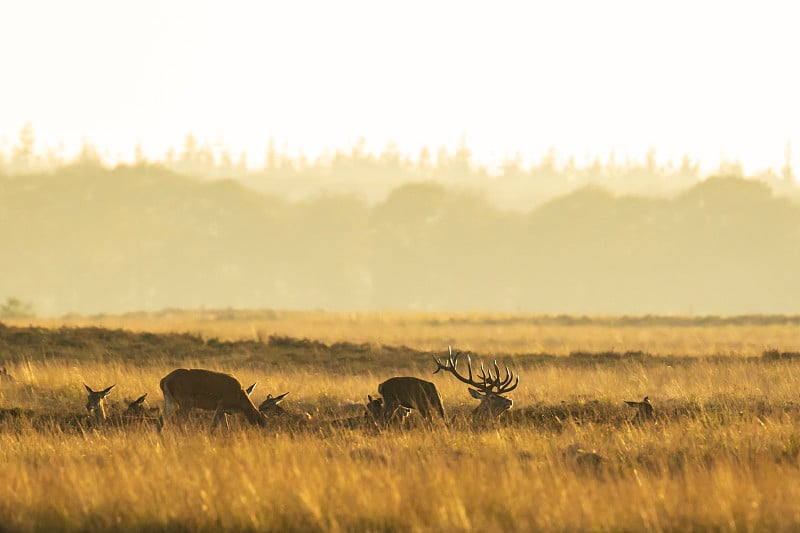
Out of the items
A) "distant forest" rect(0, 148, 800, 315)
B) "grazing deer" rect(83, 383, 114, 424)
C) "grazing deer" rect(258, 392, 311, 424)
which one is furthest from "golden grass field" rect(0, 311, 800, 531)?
"distant forest" rect(0, 148, 800, 315)

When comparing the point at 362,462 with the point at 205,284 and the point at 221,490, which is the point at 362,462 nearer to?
the point at 221,490

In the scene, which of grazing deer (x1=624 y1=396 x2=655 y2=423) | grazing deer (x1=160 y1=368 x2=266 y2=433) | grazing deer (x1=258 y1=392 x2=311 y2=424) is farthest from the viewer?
grazing deer (x1=624 y1=396 x2=655 y2=423)

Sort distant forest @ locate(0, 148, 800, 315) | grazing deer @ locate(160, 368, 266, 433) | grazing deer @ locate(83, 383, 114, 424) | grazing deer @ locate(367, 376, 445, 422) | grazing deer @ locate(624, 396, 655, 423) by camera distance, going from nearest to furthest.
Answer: grazing deer @ locate(160, 368, 266, 433)
grazing deer @ locate(83, 383, 114, 424)
grazing deer @ locate(367, 376, 445, 422)
grazing deer @ locate(624, 396, 655, 423)
distant forest @ locate(0, 148, 800, 315)

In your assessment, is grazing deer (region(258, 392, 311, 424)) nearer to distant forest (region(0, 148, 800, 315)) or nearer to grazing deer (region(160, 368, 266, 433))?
grazing deer (region(160, 368, 266, 433))

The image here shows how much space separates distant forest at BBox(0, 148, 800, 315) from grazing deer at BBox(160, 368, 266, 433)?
118493 millimetres

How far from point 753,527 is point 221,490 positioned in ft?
15.3

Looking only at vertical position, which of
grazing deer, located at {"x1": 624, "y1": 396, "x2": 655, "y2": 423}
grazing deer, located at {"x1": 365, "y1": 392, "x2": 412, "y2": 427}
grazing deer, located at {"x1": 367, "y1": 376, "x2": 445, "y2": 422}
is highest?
grazing deer, located at {"x1": 367, "y1": 376, "x2": 445, "y2": 422}

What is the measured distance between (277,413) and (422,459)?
4724 mm

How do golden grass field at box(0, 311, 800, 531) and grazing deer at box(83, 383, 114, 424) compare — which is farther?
grazing deer at box(83, 383, 114, 424)

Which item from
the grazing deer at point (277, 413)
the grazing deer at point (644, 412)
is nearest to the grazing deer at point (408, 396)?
the grazing deer at point (277, 413)

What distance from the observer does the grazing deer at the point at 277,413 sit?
16.7m

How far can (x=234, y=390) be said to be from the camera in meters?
16.2

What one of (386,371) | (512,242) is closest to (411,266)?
(512,242)

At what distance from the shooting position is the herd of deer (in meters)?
16.1
